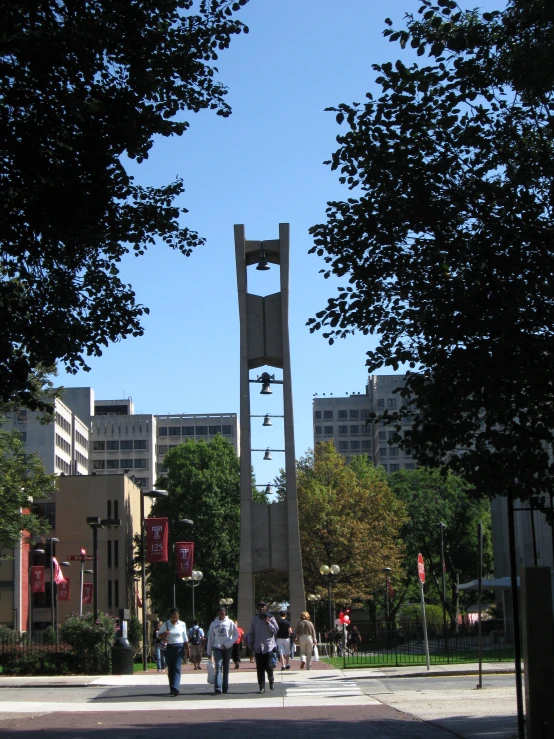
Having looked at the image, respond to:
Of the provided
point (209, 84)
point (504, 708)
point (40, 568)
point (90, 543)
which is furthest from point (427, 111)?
point (90, 543)

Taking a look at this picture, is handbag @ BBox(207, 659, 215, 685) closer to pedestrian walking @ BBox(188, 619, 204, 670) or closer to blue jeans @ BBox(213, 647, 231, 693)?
blue jeans @ BBox(213, 647, 231, 693)

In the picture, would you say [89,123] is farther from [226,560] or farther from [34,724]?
[226,560]

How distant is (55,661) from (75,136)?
19.7 metres

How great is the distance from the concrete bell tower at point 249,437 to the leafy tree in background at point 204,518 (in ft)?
84.4

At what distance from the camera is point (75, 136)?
38.1ft

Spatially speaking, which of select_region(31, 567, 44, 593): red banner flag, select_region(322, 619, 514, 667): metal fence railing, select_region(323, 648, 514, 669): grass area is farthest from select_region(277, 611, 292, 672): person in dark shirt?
select_region(31, 567, 44, 593): red banner flag

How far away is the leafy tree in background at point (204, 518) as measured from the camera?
209 ft

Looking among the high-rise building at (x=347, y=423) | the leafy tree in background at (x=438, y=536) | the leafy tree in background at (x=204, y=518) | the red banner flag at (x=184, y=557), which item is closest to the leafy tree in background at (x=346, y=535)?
the leafy tree in background at (x=204, y=518)

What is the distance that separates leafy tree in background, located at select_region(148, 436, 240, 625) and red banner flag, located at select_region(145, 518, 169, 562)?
1989cm

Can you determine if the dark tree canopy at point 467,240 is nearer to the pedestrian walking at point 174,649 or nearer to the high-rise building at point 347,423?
the pedestrian walking at point 174,649

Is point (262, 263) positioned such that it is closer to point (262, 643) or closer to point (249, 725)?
point (262, 643)

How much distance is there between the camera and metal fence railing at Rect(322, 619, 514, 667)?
31203 millimetres

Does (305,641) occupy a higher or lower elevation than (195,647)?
higher

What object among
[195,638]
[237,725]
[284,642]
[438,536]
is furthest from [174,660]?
[438,536]
